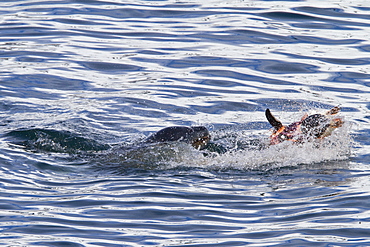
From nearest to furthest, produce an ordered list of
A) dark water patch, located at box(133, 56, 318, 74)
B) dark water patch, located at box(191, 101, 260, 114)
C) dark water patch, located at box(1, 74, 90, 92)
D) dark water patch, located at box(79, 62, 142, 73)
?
dark water patch, located at box(191, 101, 260, 114) → dark water patch, located at box(1, 74, 90, 92) → dark water patch, located at box(133, 56, 318, 74) → dark water patch, located at box(79, 62, 142, 73)

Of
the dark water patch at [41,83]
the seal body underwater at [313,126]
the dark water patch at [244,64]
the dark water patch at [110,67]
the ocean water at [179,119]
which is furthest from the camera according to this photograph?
the dark water patch at [110,67]

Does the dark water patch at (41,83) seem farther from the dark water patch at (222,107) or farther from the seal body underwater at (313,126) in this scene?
the seal body underwater at (313,126)

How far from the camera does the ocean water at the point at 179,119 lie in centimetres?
675

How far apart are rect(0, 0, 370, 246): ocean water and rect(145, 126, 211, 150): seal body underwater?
178 millimetres

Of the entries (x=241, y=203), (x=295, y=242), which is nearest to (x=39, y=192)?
(x=241, y=203)

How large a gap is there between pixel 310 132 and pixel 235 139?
174 cm

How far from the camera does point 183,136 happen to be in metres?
8.98

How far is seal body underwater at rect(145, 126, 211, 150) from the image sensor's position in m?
8.97

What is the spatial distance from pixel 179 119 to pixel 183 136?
7.45 ft

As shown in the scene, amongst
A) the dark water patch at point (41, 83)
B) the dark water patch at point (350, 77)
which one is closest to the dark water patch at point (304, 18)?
the dark water patch at point (350, 77)

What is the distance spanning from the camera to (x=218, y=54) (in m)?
15.0

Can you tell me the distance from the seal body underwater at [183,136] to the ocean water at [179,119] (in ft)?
0.58

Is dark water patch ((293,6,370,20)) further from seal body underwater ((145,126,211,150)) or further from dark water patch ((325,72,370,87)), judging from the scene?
seal body underwater ((145,126,211,150))

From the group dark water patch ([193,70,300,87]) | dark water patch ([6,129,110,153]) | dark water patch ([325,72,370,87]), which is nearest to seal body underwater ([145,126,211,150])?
dark water patch ([6,129,110,153])
